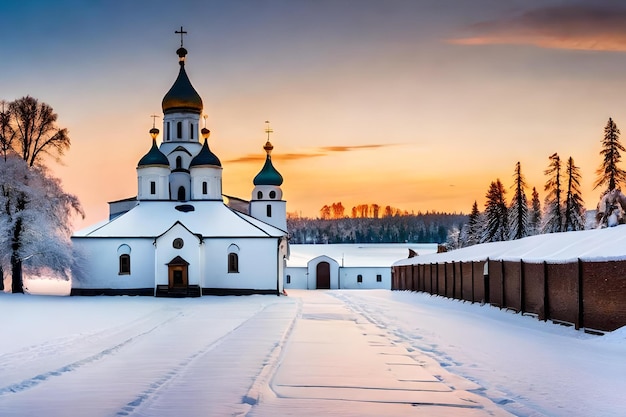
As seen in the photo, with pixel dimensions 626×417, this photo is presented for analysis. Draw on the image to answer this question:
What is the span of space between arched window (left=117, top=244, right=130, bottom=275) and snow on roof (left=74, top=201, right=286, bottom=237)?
881mm

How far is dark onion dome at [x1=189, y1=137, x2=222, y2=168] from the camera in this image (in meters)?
49.9

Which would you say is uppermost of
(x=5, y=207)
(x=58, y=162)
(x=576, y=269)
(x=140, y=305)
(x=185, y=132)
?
(x=185, y=132)

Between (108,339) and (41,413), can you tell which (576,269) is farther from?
(41,413)

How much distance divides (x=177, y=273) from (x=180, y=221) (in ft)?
12.2

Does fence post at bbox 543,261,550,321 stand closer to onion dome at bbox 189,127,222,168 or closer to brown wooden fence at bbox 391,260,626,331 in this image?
brown wooden fence at bbox 391,260,626,331

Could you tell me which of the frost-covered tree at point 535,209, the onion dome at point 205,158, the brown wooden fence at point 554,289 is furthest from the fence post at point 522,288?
the frost-covered tree at point 535,209


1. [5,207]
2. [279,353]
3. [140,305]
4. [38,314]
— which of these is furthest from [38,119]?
[279,353]

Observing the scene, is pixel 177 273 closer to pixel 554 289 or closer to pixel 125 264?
pixel 125 264

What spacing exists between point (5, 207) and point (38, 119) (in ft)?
20.6

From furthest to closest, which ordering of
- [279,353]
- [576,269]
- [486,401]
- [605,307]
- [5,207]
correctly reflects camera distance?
1. [5,207]
2. [576,269]
3. [605,307]
4. [279,353]
5. [486,401]

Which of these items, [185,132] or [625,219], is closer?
[625,219]

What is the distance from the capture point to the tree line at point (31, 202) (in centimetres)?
4109

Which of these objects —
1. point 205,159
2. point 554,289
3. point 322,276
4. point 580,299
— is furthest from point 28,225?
point 322,276

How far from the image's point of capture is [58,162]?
1761 inches
